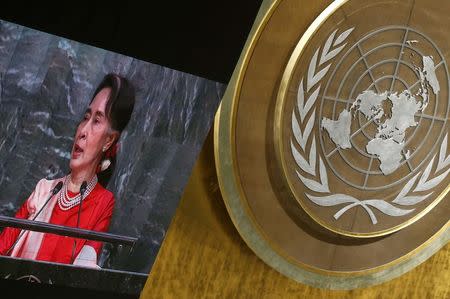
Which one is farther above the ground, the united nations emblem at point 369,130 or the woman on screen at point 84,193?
the united nations emblem at point 369,130

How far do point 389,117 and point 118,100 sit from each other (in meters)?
1.82

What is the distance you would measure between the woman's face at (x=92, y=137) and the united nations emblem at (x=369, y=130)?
1.13 meters

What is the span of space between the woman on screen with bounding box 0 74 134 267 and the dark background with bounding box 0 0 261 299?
0.47 ft

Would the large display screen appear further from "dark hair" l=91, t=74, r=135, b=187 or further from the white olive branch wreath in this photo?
the white olive branch wreath

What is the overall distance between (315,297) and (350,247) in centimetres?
35

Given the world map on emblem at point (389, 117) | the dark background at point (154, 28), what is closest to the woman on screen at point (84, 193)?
the dark background at point (154, 28)

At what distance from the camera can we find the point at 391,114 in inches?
165

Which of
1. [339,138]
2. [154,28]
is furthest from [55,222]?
[339,138]

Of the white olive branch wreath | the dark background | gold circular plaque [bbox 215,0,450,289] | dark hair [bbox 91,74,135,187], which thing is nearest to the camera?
the dark background

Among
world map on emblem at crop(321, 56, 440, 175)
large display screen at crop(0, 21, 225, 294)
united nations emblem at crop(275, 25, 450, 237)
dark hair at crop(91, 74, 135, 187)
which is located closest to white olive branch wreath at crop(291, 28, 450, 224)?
united nations emblem at crop(275, 25, 450, 237)

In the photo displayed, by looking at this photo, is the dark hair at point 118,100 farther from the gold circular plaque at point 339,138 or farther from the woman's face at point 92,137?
the gold circular plaque at point 339,138

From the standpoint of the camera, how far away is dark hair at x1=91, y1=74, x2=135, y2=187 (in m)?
2.86

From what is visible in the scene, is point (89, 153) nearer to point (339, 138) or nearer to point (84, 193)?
point (84, 193)

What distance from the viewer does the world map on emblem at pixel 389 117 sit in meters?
4.04
